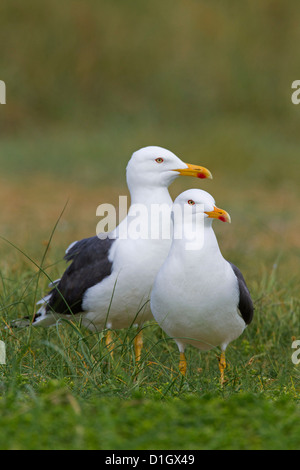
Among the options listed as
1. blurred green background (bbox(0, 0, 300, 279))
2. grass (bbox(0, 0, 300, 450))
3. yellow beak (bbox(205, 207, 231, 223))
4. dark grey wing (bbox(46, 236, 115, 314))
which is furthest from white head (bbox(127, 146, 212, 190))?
blurred green background (bbox(0, 0, 300, 279))

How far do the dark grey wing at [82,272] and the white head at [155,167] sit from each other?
393mm

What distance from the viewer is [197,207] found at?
3943mm

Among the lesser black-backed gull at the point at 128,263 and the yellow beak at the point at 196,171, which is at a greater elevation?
the yellow beak at the point at 196,171

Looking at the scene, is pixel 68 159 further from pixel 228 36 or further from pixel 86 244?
pixel 86 244

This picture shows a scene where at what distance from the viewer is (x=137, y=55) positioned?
19.5 meters

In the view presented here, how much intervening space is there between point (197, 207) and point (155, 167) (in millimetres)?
663

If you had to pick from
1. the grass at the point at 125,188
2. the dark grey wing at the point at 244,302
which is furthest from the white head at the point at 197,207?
the grass at the point at 125,188

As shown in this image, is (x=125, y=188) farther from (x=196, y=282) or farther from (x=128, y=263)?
(x=196, y=282)

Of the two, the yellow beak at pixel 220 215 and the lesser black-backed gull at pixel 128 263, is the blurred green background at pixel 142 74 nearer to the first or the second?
the lesser black-backed gull at pixel 128 263

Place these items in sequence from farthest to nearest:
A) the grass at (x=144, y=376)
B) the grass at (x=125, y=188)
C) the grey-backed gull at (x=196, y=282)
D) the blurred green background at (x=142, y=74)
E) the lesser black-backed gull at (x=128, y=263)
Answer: the blurred green background at (x=142, y=74) → the lesser black-backed gull at (x=128, y=263) → the grey-backed gull at (x=196, y=282) → the grass at (x=125, y=188) → the grass at (x=144, y=376)

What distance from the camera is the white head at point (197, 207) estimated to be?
3.92m

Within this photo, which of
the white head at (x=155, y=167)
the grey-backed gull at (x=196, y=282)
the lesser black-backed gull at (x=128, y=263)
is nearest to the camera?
the grey-backed gull at (x=196, y=282)

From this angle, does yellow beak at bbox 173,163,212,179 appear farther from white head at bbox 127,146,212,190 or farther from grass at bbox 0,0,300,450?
grass at bbox 0,0,300,450

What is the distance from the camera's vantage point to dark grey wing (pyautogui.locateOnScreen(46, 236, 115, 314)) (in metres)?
4.57
